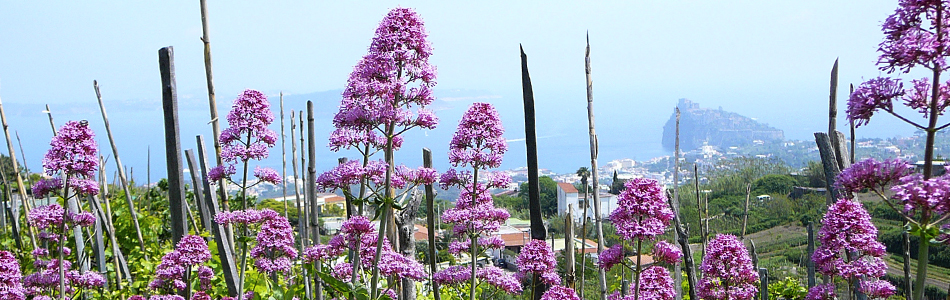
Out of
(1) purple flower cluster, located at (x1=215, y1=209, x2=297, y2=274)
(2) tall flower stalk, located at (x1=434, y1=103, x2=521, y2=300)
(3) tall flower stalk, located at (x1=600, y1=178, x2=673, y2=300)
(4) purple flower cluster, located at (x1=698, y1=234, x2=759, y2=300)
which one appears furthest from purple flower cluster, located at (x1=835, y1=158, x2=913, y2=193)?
(1) purple flower cluster, located at (x1=215, y1=209, x2=297, y2=274)

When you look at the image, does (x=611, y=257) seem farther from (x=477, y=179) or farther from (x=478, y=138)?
(x=478, y=138)

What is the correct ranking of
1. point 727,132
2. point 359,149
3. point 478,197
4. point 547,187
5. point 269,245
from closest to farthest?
point 359,149 → point 478,197 → point 269,245 → point 547,187 → point 727,132

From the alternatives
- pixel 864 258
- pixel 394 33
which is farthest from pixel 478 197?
pixel 864 258

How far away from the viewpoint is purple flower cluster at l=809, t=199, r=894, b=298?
2.69 meters

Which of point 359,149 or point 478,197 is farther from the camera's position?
point 478,197

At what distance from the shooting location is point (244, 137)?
10.9 ft

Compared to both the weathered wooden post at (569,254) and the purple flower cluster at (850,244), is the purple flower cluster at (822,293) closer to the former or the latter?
the purple flower cluster at (850,244)

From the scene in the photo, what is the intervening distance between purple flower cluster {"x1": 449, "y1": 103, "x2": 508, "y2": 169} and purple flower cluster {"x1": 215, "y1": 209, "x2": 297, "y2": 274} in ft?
3.27

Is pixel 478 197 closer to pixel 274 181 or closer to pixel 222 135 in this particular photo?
pixel 274 181

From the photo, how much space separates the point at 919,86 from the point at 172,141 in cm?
363

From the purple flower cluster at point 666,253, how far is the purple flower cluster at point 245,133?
6.20 ft

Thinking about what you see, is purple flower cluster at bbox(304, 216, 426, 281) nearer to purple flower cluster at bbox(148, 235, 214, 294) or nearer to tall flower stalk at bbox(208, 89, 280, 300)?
tall flower stalk at bbox(208, 89, 280, 300)

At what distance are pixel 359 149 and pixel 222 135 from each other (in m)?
0.83

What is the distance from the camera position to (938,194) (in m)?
1.57
